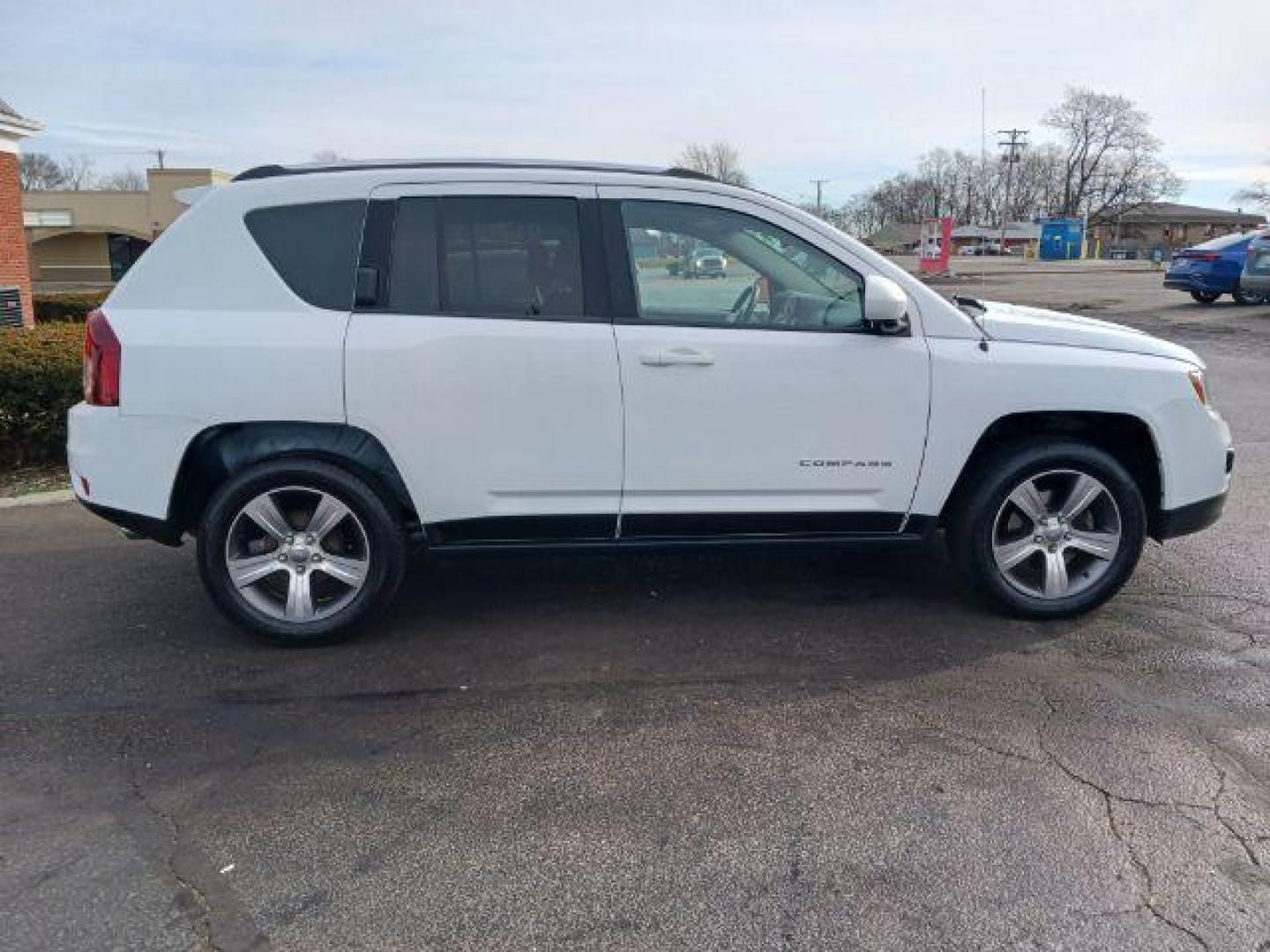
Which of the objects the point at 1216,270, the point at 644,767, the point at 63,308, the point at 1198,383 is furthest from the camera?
the point at 1216,270

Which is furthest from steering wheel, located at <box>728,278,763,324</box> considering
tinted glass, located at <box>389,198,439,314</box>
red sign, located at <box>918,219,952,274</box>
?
red sign, located at <box>918,219,952,274</box>

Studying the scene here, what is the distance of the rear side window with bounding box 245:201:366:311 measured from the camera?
12.9 ft

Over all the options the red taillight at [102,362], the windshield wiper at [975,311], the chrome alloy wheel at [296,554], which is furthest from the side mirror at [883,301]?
the red taillight at [102,362]

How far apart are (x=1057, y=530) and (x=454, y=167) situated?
3097 millimetres

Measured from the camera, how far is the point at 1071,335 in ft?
13.9

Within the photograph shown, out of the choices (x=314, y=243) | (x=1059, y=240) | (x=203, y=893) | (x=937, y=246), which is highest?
(x=1059, y=240)

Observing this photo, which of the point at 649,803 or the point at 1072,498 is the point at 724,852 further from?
the point at 1072,498

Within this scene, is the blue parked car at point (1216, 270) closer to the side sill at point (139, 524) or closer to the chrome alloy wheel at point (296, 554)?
the chrome alloy wheel at point (296, 554)

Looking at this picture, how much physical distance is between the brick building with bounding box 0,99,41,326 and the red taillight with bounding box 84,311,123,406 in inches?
613

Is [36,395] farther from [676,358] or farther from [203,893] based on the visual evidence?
[203,893]

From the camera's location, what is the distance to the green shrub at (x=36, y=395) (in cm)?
669

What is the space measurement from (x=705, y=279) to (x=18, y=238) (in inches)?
707

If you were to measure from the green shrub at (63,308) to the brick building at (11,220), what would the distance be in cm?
113

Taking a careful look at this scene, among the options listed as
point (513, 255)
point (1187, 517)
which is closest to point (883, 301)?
point (513, 255)
